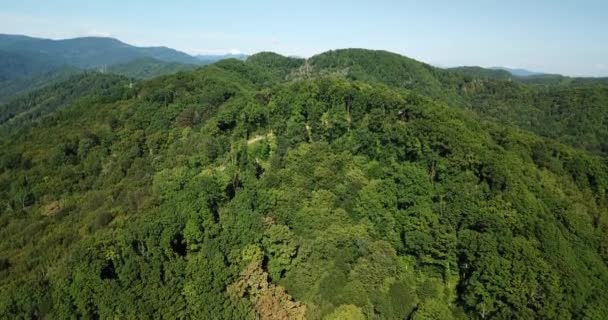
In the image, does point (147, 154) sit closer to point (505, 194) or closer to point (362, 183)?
point (362, 183)

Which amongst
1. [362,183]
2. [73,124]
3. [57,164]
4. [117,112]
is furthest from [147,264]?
[73,124]

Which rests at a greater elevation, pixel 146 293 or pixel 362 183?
pixel 362 183

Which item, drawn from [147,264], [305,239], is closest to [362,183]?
[305,239]

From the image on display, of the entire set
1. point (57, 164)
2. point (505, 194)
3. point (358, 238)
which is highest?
point (505, 194)

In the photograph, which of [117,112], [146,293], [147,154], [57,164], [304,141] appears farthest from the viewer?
[117,112]

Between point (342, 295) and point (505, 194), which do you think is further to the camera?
point (505, 194)

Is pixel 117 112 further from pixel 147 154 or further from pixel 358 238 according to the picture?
pixel 358 238

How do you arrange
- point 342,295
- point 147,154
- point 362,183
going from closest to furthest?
point 342,295 < point 362,183 < point 147,154
